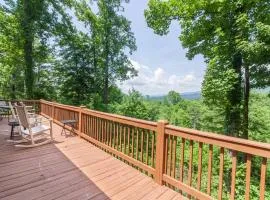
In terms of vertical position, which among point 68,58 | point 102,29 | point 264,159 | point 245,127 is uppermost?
point 102,29

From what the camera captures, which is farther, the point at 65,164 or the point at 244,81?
the point at 244,81

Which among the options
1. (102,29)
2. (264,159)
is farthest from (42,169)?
(102,29)

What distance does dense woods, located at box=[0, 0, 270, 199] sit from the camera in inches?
353

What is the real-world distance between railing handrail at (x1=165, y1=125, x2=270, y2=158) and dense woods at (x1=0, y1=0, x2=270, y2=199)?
6.09 m

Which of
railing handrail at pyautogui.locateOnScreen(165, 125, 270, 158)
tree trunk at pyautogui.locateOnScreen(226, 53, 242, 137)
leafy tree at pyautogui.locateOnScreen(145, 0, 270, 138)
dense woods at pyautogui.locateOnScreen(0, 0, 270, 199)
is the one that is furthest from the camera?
tree trunk at pyautogui.locateOnScreen(226, 53, 242, 137)

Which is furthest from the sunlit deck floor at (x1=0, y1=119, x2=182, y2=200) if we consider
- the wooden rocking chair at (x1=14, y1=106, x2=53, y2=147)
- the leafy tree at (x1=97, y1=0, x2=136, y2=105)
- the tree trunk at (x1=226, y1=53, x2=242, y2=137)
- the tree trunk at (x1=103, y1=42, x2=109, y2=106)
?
the leafy tree at (x1=97, y1=0, x2=136, y2=105)

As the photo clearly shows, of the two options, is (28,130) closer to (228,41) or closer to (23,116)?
(23,116)

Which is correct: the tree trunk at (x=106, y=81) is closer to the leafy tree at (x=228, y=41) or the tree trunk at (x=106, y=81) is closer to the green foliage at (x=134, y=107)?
the green foliage at (x=134, y=107)

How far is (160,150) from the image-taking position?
11.1 ft

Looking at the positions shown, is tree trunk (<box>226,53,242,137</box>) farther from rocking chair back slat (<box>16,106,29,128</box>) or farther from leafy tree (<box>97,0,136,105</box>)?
leafy tree (<box>97,0,136,105</box>)

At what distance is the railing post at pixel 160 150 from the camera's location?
132 inches

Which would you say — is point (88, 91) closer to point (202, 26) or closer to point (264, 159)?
point (202, 26)

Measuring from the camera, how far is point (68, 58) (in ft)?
56.0

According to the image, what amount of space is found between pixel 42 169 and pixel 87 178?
0.90 metres
